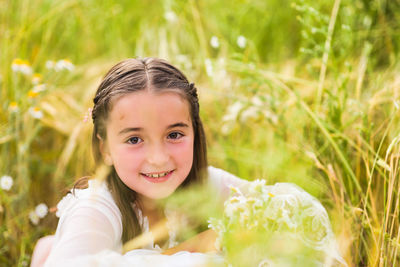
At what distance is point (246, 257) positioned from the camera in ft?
2.72

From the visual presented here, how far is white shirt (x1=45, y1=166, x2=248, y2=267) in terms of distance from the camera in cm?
112

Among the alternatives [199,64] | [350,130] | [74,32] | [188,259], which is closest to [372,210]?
[350,130]

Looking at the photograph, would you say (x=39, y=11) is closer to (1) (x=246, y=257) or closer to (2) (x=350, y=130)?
(2) (x=350, y=130)

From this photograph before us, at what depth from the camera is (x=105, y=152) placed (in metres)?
1.60

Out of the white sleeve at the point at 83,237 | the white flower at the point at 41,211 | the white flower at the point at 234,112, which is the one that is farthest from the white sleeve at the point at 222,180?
the white flower at the point at 41,211

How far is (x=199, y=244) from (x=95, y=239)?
409 mm

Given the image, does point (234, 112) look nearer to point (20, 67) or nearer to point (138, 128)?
point (138, 128)

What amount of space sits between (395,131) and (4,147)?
182 centimetres

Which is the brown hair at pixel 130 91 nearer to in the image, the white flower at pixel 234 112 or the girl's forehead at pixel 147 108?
the girl's forehead at pixel 147 108

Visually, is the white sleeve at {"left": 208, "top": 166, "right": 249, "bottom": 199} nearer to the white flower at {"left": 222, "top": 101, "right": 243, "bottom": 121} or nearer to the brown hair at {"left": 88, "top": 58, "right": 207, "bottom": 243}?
the brown hair at {"left": 88, "top": 58, "right": 207, "bottom": 243}

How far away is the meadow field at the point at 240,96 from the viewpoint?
1.68 meters

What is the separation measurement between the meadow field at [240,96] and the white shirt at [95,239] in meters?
0.32

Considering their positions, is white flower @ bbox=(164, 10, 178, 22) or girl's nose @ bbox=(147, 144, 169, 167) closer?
girl's nose @ bbox=(147, 144, 169, 167)

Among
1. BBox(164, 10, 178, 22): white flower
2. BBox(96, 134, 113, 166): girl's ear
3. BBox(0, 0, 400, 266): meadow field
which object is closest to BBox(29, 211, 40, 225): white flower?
BBox(0, 0, 400, 266): meadow field
